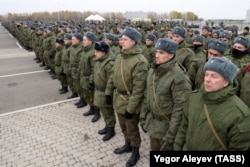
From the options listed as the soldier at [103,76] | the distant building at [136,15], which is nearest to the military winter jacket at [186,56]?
the soldier at [103,76]

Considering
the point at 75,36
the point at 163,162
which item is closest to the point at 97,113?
the point at 75,36

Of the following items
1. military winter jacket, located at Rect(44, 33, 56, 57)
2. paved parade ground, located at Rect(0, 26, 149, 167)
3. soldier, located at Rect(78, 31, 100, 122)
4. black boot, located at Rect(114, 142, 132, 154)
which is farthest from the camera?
military winter jacket, located at Rect(44, 33, 56, 57)

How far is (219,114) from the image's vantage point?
7.77ft

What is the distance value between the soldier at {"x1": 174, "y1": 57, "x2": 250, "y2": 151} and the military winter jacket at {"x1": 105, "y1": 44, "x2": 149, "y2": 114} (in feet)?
4.90

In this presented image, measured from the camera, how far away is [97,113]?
21.5 feet

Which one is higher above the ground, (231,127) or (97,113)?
(231,127)

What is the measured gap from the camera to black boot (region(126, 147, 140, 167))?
4.47m

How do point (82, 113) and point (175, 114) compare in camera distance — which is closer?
point (175, 114)

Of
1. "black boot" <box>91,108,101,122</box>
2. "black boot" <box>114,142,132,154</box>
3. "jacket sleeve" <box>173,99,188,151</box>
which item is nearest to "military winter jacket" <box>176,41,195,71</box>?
"black boot" <box>114,142,132,154</box>

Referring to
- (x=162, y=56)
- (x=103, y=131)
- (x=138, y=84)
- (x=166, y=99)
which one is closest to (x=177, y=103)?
(x=166, y=99)

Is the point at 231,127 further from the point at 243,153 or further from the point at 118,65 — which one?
the point at 118,65

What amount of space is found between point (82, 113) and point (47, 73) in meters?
5.59

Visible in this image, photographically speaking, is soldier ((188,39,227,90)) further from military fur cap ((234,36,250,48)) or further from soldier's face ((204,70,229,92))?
soldier's face ((204,70,229,92))

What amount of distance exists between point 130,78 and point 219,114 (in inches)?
77.8
